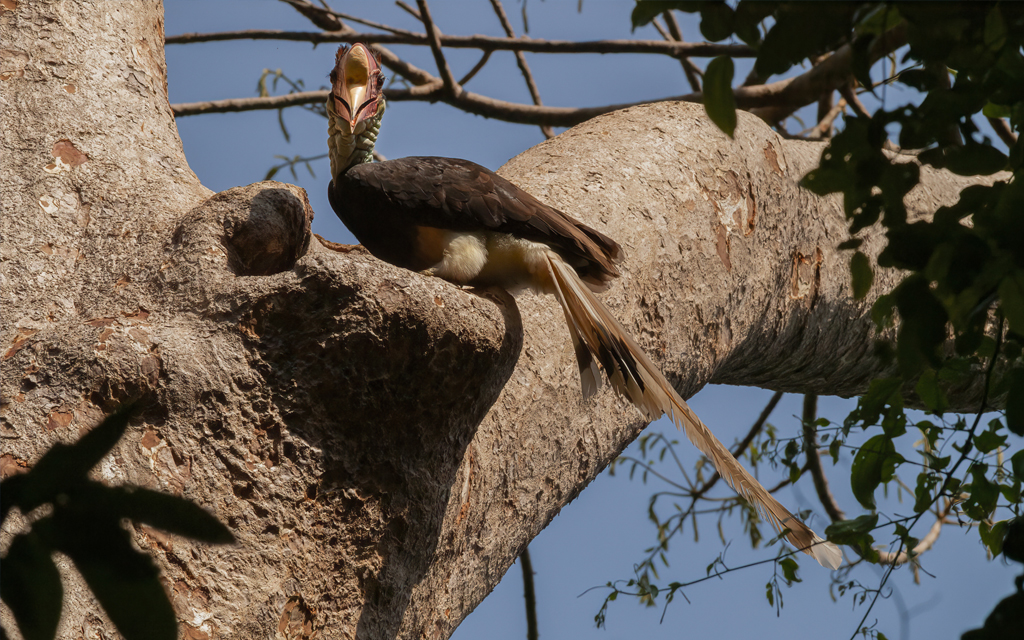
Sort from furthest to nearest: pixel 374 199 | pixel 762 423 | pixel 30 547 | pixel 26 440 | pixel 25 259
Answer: pixel 762 423 → pixel 374 199 → pixel 25 259 → pixel 26 440 → pixel 30 547

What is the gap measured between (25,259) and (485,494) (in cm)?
→ 102

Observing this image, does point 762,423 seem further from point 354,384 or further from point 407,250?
point 354,384

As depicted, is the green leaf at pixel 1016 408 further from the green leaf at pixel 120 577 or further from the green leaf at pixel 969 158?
the green leaf at pixel 120 577

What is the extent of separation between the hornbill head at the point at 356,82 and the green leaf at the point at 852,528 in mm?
1522

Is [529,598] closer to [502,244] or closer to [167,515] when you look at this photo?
[502,244]

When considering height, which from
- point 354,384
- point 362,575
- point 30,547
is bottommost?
point 30,547

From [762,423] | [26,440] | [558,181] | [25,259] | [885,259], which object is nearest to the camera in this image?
[885,259]

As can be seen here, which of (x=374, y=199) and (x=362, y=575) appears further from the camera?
(x=374, y=199)

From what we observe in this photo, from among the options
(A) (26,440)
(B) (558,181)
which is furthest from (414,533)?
(B) (558,181)

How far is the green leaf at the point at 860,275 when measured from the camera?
883 mm

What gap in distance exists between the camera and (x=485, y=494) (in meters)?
1.70

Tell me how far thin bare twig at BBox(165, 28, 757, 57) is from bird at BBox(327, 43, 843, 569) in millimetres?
1752

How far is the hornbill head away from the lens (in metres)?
2.18

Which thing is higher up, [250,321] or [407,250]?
[407,250]
